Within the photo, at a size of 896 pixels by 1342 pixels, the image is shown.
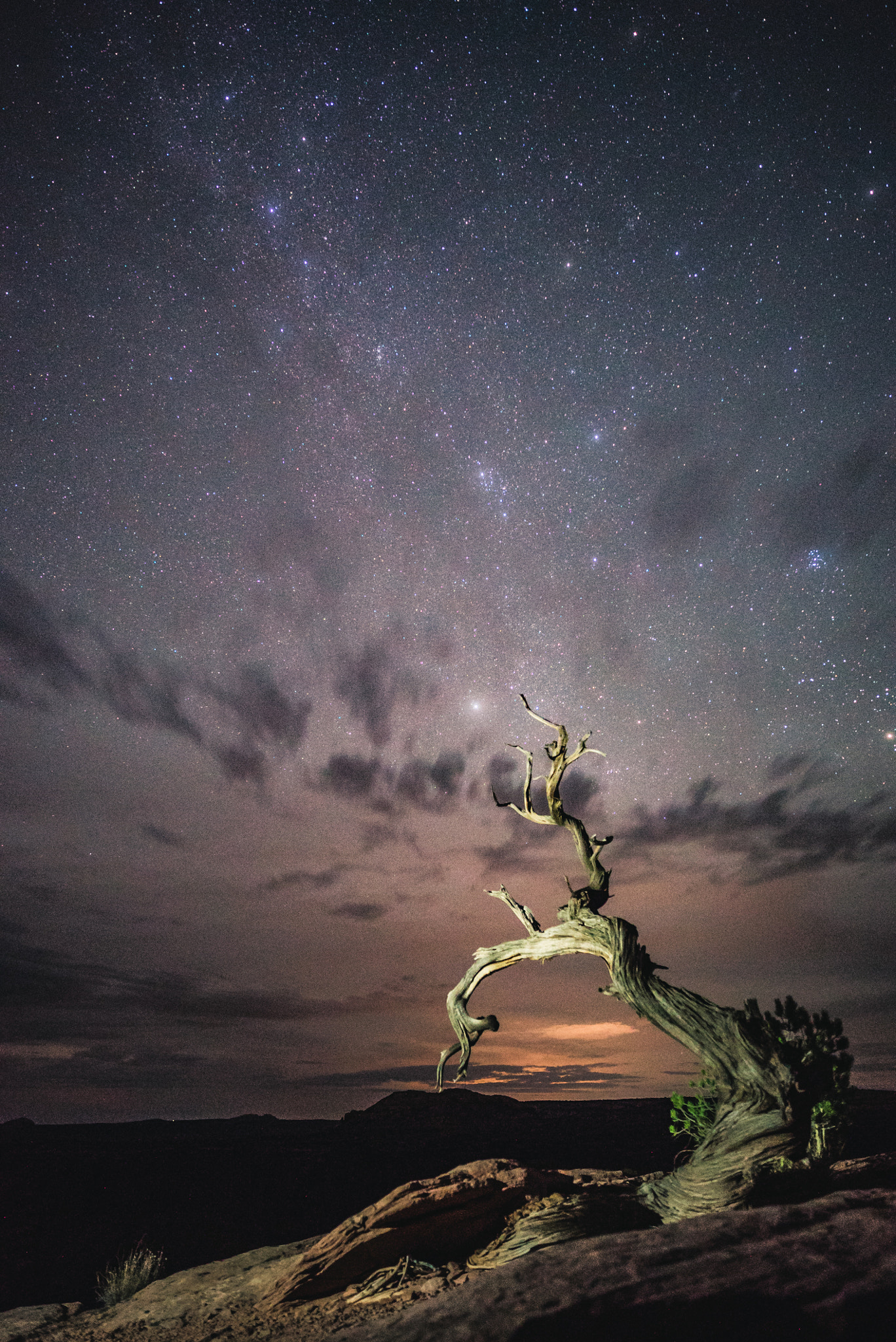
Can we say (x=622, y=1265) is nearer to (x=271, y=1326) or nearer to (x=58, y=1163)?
(x=271, y=1326)

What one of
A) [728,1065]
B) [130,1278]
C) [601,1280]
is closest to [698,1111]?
[728,1065]

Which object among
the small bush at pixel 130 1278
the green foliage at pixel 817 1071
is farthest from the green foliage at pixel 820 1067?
the small bush at pixel 130 1278

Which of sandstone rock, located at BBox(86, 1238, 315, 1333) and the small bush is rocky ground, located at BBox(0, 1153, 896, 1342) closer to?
sandstone rock, located at BBox(86, 1238, 315, 1333)

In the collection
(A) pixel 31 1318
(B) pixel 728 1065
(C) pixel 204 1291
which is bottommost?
(A) pixel 31 1318

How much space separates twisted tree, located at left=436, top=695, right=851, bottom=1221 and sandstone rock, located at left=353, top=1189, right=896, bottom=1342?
317 cm

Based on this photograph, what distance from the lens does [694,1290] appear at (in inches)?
186

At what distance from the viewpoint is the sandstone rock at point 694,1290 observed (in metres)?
4.40

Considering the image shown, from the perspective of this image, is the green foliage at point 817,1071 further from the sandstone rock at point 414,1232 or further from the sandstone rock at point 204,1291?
the sandstone rock at point 204,1291

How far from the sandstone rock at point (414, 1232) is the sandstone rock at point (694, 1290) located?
13.3 ft

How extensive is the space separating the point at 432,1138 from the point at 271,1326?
5197 centimetres

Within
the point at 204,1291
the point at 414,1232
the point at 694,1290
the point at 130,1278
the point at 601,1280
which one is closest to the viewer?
the point at 694,1290

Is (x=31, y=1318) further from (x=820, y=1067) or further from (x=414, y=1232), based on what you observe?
(x=820, y=1067)

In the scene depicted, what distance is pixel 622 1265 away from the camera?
5.20 meters

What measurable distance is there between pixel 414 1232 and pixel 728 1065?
4855 mm
